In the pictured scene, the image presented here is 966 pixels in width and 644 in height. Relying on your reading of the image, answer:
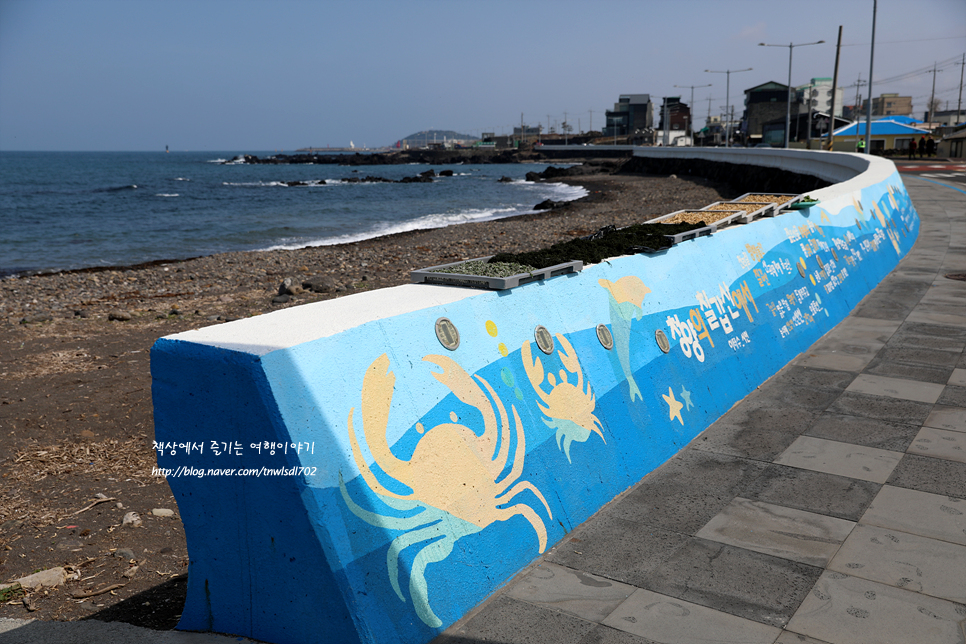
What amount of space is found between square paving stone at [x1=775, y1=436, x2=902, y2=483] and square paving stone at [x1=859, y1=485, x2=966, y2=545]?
1.03 ft

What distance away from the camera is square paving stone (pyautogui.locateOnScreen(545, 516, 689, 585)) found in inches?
176

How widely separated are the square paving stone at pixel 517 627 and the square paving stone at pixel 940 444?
405cm

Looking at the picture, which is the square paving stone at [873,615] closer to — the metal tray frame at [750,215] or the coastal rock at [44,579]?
the coastal rock at [44,579]

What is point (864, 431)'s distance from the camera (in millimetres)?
6598

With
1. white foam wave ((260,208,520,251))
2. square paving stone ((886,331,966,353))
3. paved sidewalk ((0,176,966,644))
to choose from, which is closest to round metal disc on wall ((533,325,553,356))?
paved sidewalk ((0,176,966,644))

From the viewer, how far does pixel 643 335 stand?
6527mm

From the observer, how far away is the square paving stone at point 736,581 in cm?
402

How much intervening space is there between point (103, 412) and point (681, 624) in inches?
307

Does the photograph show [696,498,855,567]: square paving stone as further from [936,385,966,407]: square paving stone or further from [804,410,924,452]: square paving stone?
[936,385,966,407]: square paving stone

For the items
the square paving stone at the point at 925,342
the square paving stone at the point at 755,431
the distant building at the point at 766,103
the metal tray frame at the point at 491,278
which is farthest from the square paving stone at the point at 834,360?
the distant building at the point at 766,103

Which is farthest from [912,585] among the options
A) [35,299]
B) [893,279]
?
[35,299]

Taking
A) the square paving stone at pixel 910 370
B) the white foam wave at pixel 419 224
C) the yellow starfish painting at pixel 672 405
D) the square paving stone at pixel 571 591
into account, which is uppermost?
the yellow starfish painting at pixel 672 405

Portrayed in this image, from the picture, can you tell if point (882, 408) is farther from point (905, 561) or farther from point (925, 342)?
point (905, 561)

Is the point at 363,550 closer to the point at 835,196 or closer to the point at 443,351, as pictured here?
the point at 443,351
